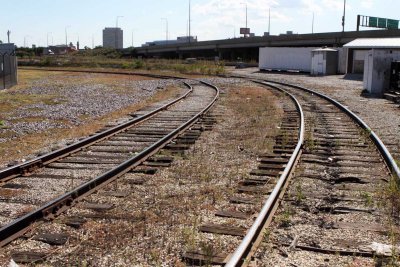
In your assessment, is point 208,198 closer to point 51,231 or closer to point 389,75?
point 51,231

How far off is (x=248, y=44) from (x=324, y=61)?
4774 centimetres

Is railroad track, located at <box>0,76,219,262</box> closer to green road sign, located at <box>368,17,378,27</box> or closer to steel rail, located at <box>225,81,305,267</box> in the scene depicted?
steel rail, located at <box>225,81,305,267</box>

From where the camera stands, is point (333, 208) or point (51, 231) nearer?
point (51, 231)

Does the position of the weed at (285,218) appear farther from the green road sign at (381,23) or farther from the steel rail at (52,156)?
the green road sign at (381,23)

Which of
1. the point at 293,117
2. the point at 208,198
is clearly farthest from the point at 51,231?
the point at 293,117

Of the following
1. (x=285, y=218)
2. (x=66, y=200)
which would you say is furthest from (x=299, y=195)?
(x=66, y=200)

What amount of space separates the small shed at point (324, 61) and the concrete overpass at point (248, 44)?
17.3 metres

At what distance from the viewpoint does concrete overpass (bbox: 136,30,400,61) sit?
65.8m

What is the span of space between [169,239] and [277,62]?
4718 centimetres

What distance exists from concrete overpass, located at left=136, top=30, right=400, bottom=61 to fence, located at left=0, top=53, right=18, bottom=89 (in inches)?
1718

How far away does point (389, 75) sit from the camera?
25078mm

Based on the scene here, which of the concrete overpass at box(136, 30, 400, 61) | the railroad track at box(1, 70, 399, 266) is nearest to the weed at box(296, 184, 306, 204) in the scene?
the railroad track at box(1, 70, 399, 266)

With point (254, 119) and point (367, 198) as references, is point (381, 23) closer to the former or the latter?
point (254, 119)

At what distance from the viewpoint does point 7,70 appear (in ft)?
96.7
